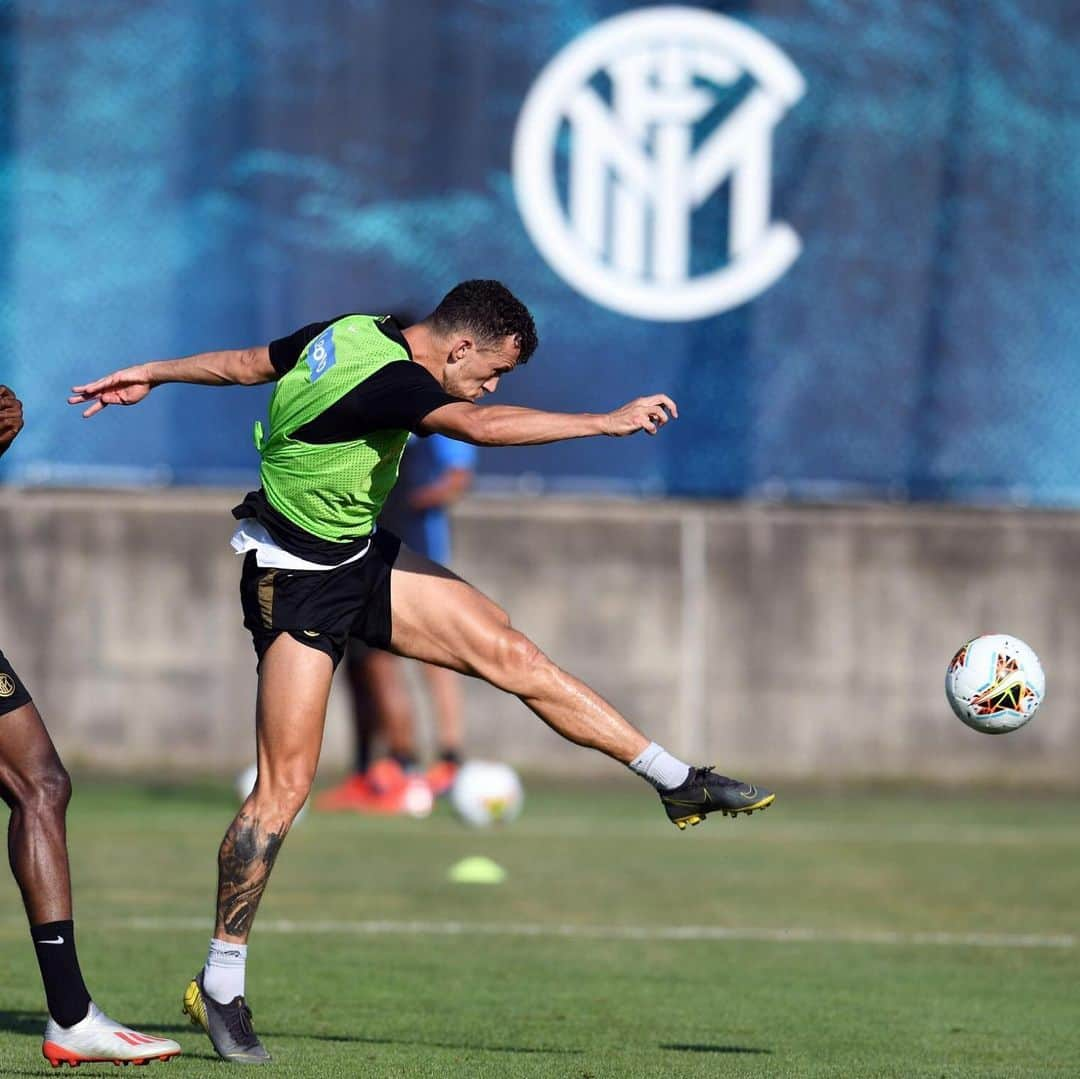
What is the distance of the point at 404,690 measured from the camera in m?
13.4

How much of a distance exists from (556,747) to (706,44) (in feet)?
16.4

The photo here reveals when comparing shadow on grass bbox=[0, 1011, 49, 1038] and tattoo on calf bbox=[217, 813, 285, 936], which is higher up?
tattoo on calf bbox=[217, 813, 285, 936]

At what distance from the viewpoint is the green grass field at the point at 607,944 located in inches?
254

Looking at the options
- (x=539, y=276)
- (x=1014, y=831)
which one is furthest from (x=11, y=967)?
(x=539, y=276)

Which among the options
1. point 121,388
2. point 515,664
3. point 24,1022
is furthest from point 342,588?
point 24,1022

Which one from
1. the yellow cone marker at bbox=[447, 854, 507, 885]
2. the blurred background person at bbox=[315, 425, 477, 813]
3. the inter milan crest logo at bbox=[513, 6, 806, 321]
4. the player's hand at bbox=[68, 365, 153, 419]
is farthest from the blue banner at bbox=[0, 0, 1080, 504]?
the player's hand at bbox=[68, 365, 153, 419]

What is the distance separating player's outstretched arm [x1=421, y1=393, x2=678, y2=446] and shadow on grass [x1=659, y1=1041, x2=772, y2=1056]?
1882mm

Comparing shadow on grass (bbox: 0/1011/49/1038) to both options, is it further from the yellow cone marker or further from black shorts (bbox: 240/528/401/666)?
the yellow cone marker

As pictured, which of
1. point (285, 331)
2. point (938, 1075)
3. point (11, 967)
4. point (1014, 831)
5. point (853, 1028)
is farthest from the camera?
point (285, 331)

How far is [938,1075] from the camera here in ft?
19.9

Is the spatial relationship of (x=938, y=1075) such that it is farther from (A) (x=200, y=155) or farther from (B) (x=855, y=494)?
(A) (x=200, y=155)

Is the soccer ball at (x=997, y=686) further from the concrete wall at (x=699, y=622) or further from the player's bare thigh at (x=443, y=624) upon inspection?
the concrete wall at (x=699, y=622)

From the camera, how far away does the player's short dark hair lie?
257 inches

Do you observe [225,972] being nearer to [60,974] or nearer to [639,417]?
[60,974]
